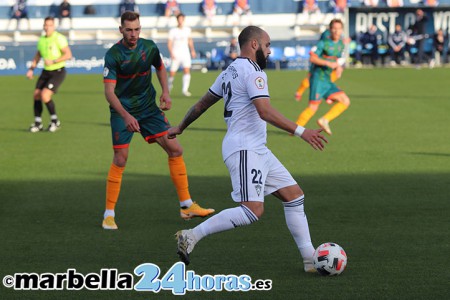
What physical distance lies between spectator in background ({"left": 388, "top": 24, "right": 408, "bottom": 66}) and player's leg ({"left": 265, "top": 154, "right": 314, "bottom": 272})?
43.4m

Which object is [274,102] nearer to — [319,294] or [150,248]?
[150,248]

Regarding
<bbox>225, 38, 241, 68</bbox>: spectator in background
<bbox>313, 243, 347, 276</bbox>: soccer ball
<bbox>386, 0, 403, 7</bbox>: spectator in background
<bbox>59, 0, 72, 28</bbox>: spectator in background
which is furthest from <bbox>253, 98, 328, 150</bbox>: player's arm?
<bbox>59, 0, 72, 28</bbox>: spectator in background

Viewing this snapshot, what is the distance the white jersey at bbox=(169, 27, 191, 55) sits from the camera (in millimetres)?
30328

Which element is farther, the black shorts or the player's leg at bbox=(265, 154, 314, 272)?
the black shorts

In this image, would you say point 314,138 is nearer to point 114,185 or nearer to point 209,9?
point 114,185

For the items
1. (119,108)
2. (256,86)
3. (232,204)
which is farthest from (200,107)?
(232,204)

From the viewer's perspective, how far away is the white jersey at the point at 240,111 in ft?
24.9

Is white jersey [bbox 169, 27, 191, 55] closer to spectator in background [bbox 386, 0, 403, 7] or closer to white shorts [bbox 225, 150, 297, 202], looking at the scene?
white shorts [bbox 225, 150, 297, 202]

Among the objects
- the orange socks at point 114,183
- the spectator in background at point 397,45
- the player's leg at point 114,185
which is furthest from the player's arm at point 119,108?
the spectator in background at point 397,45

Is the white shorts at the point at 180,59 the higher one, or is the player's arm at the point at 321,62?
the player's arm at the point at 321,62

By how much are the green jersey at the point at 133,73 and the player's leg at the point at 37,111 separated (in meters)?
10.0

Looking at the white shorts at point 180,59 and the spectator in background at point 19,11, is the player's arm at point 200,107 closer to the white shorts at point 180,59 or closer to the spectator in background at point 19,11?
the white shorts at point 180,59

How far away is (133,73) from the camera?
399 inches

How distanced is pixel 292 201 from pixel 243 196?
464 mm
